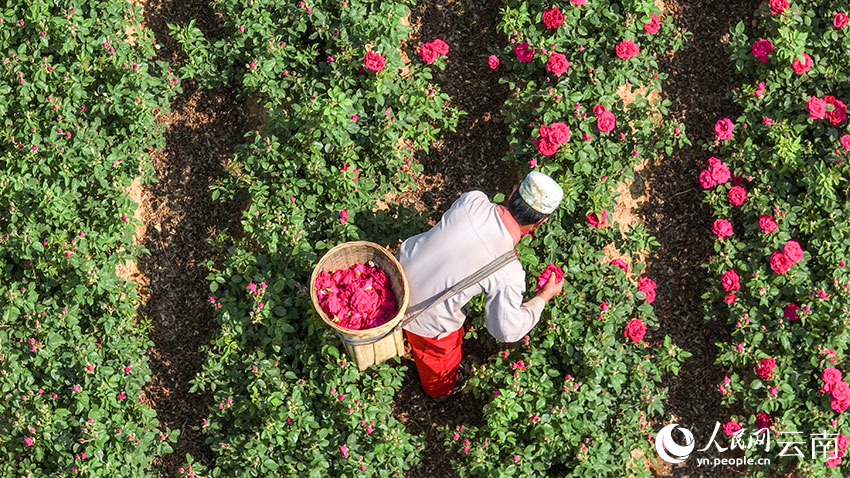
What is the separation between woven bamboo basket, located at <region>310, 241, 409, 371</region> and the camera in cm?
438

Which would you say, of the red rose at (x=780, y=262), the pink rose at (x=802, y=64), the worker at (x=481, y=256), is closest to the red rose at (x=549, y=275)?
the worker at (x=481, y=256)

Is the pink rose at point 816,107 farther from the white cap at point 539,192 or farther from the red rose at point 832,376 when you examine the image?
the white cap at point 539,192

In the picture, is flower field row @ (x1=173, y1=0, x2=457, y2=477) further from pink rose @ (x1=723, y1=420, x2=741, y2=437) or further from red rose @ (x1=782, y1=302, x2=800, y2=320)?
red rose @ (x1=782, y1=302, x2=800, y2=320)

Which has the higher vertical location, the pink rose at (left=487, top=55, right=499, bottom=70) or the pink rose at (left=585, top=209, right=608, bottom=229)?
the pink rose at (left=487, top=55, right=499, bottom=70)

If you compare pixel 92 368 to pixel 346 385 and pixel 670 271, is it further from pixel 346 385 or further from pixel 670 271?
pixel 670 271

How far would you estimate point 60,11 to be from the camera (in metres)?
5.40

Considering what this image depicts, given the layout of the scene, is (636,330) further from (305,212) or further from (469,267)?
(305,212)

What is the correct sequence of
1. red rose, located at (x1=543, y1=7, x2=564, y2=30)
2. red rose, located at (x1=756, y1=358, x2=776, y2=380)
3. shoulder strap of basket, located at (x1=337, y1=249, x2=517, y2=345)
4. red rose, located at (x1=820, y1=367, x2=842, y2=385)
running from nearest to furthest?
shoulder strap of basket, located at (x1=337, y1=249, x2=517, y2=345), red rose, located at (x1=820, y1=367, x2=842, y2=385), red rose, located at (x1=756, y1=358, x2=776, y2=380), red rose, located at (x1=543, y1=7, x2=564, y2=30)

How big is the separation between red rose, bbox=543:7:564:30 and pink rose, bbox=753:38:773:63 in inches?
48.5

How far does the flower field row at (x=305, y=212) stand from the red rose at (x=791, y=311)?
2.25 meters

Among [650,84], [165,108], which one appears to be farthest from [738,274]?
[165,108]

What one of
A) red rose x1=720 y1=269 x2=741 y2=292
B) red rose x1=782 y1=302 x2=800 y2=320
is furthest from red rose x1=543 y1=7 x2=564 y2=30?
red rose x1=782 y1=302 x2=800 y2=320

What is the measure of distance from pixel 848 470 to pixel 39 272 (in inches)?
197

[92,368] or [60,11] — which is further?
[60,11]
